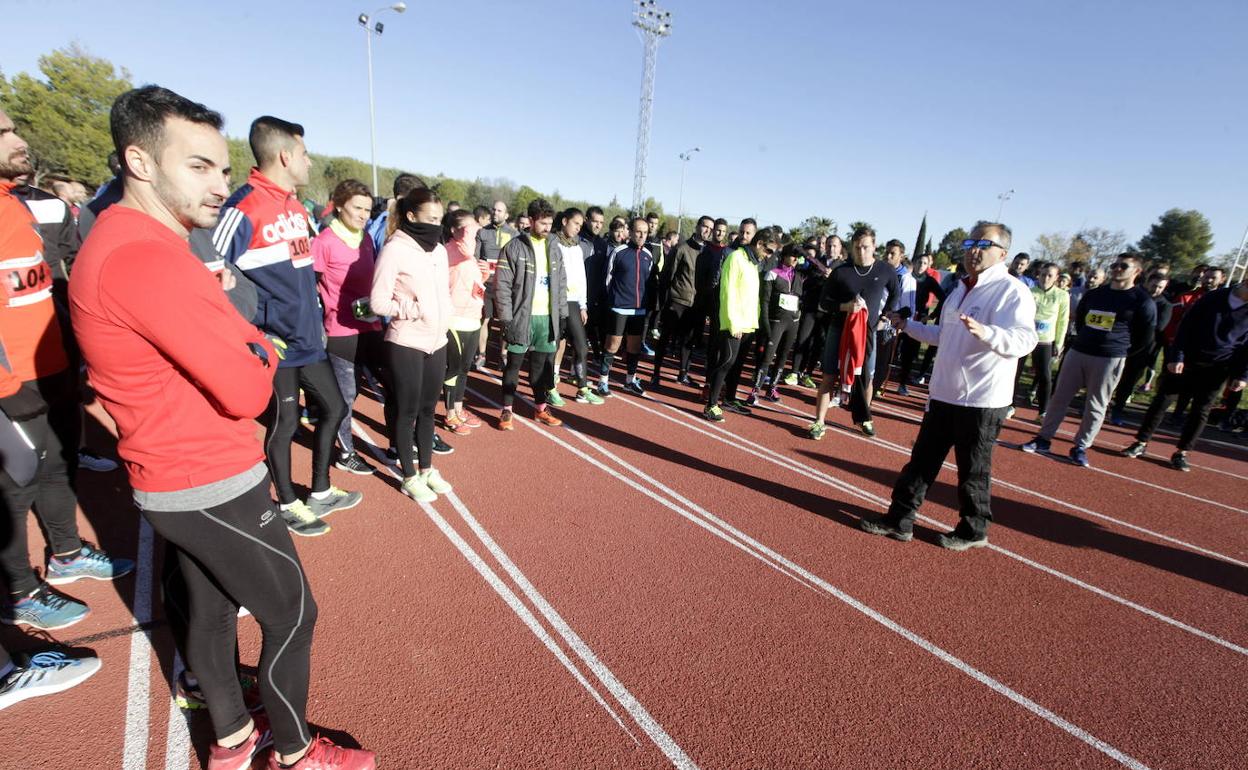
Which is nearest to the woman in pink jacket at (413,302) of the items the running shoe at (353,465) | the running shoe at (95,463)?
the running shoe at (353,465)

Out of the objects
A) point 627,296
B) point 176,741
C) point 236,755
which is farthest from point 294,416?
point 627,296

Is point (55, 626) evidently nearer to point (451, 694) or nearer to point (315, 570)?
point (315, 570)

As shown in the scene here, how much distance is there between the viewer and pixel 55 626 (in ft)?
8.80

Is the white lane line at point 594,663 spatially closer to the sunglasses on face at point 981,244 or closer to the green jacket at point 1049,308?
the sunglasses on face at point 981,244

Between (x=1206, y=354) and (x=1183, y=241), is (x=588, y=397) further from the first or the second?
(x=1183, y=241)

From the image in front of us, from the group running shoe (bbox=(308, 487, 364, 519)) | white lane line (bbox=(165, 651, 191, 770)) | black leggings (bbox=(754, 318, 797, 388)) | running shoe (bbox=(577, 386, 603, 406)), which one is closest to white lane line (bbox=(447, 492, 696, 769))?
running shoe (bbox=(308, 487, 364, 519))

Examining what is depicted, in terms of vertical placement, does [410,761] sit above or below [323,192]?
below

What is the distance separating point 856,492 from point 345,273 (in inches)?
192

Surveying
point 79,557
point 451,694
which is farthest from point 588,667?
point 79,557

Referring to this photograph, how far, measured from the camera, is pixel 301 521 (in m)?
3.72

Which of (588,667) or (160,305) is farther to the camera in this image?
(588,667)

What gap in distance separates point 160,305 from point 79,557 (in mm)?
2710

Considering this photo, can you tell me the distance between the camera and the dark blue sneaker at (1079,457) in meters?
6.56

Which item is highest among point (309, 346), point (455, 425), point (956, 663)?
point (309, 346)
